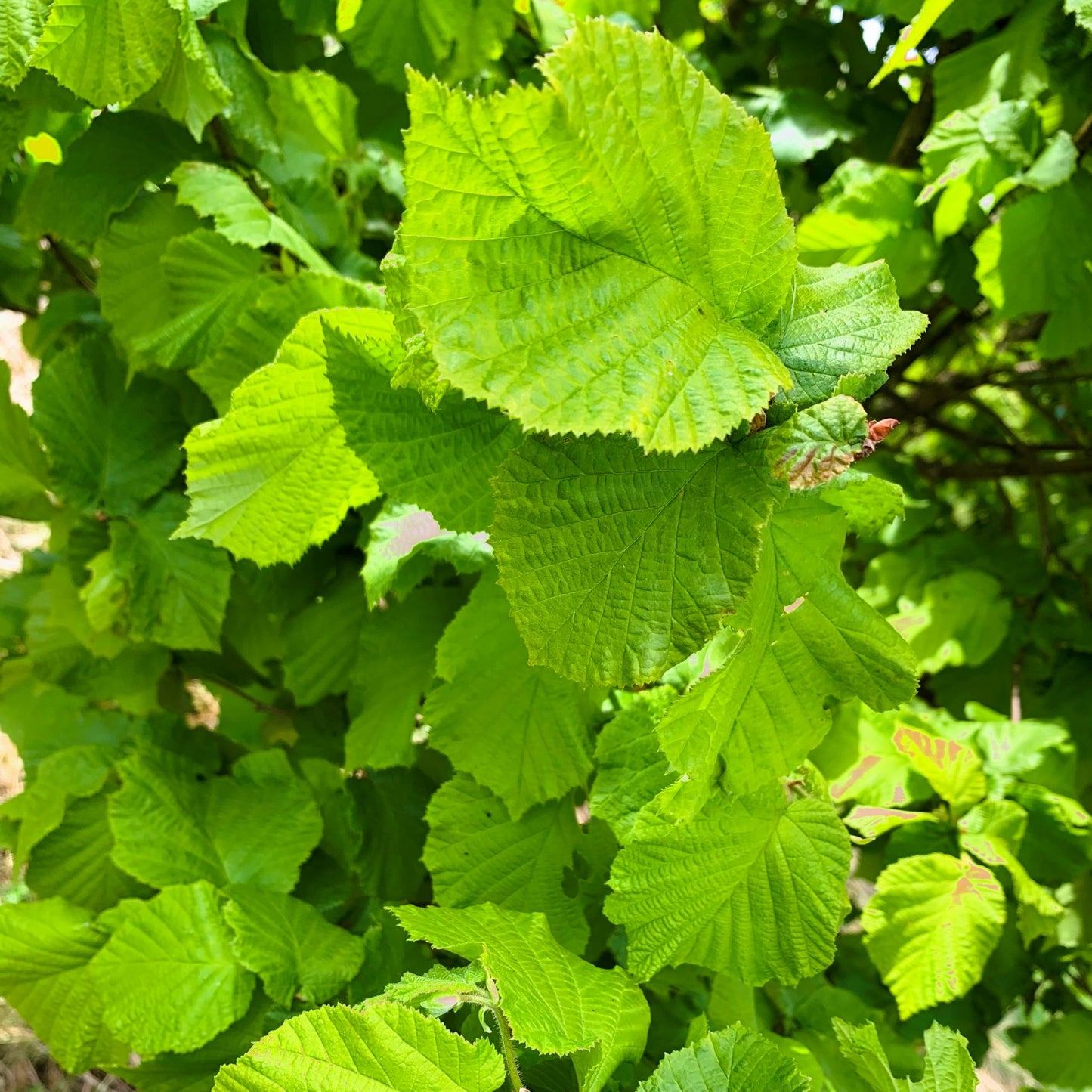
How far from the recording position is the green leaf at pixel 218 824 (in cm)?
66

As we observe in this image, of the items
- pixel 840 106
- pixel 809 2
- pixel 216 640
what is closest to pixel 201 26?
pixel 216 640

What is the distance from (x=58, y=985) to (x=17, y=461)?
0.46 metres

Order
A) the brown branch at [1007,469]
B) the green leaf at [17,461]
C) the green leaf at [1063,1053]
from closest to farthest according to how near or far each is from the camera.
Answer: the green leaf at [17,461] < the green leaf at [1063,1053] < the brown branch at [1007,469]

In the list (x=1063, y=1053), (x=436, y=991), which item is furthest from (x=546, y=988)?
(x=1063, y=1053)

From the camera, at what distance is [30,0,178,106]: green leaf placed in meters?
0.49

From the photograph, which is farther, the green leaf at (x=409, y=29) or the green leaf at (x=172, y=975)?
the green leaf at (x=409, y=29)

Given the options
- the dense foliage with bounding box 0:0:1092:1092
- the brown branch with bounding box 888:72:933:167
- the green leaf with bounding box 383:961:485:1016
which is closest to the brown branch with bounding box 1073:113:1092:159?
the dense foliage with bounding box 0:0:1092:1092

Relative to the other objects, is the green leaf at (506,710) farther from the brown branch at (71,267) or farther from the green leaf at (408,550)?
A: the brown branch at (71,267)

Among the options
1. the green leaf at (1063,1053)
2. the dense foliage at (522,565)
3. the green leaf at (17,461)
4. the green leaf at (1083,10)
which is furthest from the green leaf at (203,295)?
the green leaf at (1063,1053)

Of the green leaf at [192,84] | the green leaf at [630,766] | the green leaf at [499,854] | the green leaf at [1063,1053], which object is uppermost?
the green leaf at [192,84]

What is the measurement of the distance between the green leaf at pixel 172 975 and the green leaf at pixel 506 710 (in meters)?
0.22

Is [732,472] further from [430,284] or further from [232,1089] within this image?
[232,1089]

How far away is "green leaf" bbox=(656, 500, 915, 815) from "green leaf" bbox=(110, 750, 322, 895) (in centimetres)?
41

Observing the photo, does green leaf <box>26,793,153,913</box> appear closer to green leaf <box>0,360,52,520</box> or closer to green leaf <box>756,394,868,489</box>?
green leaf <box>0,360,52,520</box>
